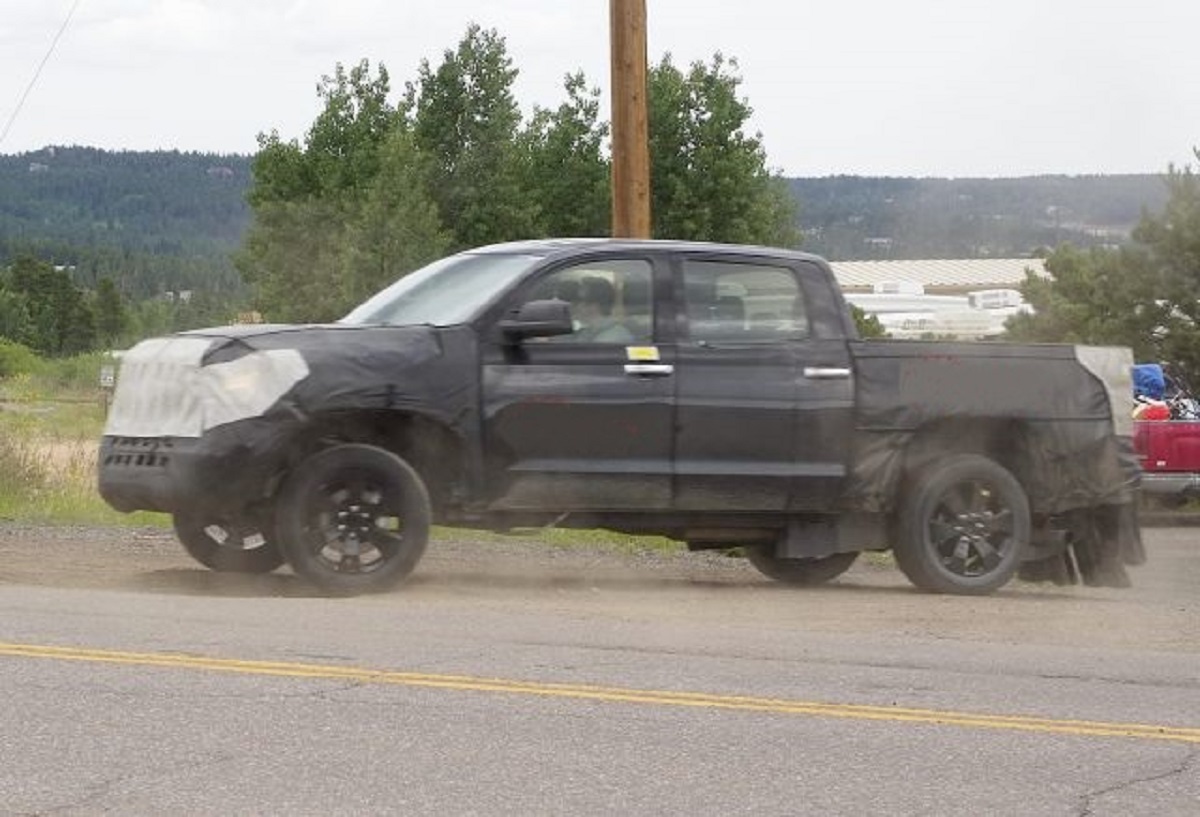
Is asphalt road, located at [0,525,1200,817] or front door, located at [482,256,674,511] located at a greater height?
front door, located at [482,256,674,511]

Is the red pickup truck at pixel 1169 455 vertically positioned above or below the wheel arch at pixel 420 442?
below

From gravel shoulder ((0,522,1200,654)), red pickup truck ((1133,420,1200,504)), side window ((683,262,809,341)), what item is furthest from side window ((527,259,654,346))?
red pickup truck ((1133,420,1200,504))

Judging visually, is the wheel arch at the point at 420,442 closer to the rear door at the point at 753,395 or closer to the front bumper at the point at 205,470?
the front bumper at the point at 205,470

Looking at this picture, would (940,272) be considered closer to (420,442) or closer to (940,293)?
(940,293)

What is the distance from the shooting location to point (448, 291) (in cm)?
1290

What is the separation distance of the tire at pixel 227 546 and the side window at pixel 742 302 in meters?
2.72

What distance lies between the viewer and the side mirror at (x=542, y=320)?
1212 centimetres

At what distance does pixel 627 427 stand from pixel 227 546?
243cm

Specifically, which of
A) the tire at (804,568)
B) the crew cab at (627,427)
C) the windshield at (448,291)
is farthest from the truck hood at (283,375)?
the tire at (804,568)

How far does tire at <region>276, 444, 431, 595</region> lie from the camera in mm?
11945

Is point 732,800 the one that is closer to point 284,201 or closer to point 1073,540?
point 1073,540

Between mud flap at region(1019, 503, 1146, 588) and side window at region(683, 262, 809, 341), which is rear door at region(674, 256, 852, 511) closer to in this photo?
side window at region(683, 262, 809, 341)

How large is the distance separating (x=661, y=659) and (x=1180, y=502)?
1651 centimetres

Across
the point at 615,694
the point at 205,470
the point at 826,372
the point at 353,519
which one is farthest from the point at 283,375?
the point at 615,694
